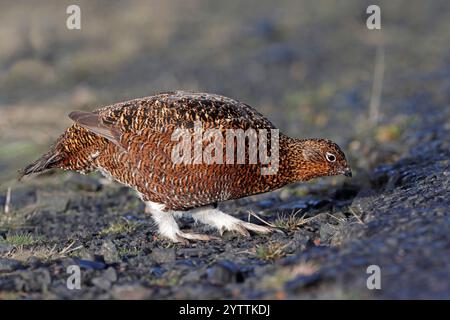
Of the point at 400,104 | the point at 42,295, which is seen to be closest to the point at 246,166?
the point at 42,295

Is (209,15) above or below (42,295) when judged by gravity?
above

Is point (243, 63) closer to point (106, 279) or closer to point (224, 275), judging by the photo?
point (106, 279)

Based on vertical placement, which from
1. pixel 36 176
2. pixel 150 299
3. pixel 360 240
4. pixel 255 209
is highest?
pixel 36 176

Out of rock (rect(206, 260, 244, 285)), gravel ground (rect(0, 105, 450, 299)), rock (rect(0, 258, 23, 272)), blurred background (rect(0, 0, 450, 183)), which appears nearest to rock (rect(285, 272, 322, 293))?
gravel ground (rect(0, 105, 450, 299))

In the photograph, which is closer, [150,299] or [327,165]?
[150,299]

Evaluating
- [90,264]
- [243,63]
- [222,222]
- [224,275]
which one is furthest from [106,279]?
[243,63]

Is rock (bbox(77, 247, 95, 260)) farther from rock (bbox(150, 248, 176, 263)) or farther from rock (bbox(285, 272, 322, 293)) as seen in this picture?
rock (bbox(285, 272, 322, 293))

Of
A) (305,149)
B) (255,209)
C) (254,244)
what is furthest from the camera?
(255,209)

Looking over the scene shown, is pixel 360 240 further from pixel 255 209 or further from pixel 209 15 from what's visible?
pixel 209 15

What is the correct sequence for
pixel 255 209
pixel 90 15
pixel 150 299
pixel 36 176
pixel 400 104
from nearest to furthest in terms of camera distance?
pixel 150 299, pixel 255 209, pixel 36 176, pixel 400 104, pixel 90 15
